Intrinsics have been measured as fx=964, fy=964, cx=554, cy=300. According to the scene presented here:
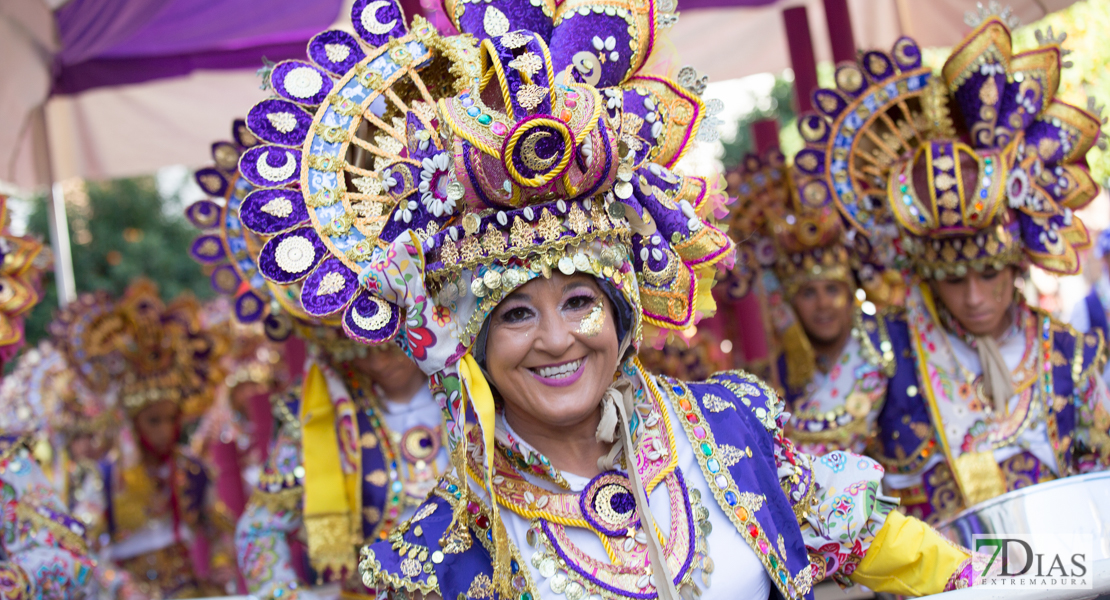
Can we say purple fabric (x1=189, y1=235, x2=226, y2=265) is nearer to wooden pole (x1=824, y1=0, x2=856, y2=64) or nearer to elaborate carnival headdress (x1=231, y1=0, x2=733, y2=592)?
elaborate carnival headdress (x1=231, y1=0, x2=733, y2=592)

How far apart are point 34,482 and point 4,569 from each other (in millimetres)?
417

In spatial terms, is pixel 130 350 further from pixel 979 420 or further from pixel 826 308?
pixel 979 420

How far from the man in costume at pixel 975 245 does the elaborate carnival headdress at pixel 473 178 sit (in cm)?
135

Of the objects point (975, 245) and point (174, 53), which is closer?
point (975, 245)

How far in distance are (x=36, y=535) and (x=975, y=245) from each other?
131 inches

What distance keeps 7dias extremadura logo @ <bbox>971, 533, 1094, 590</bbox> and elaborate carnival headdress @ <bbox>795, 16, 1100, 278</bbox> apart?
1.31 meters

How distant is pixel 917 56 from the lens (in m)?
3.44

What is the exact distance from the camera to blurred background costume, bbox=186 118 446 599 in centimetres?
323

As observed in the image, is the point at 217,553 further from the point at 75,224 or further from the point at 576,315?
the point at 75,224

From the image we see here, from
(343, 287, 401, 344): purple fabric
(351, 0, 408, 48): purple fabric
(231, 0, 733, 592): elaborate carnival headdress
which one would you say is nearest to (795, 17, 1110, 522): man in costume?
(231, 0, 733, 592): elaborate carnival headdress

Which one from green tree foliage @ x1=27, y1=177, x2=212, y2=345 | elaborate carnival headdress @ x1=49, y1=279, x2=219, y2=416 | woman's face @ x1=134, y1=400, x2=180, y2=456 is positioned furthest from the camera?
green tree foliage @ x1=27, y1=177, x2=212, y2=345

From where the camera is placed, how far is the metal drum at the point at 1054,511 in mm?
2041

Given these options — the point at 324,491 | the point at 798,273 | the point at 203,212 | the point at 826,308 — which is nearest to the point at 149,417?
the point at 203,212

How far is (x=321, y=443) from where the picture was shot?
11.0 feet
